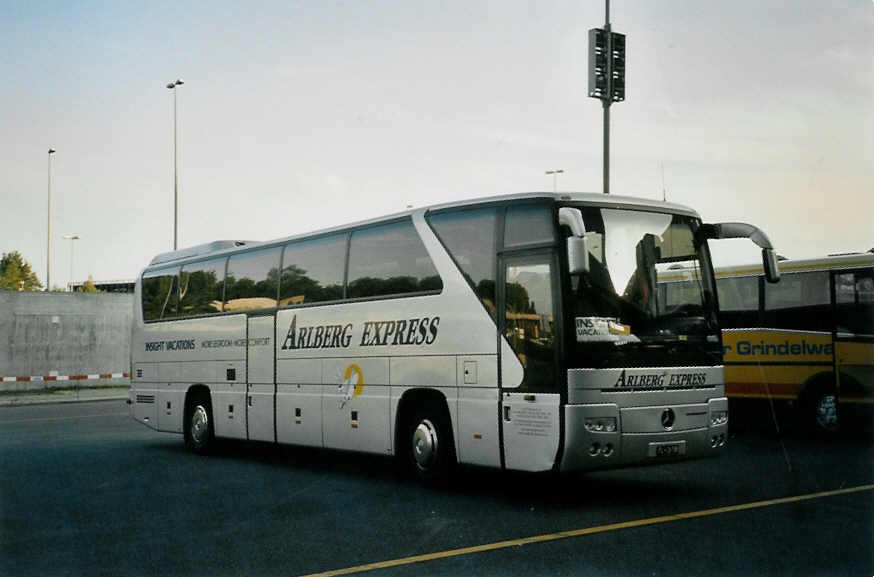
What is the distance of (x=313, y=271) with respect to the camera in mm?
14469

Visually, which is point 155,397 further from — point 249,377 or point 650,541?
point 650,541

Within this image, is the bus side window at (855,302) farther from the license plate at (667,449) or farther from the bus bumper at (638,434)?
the license plate at (667,449)

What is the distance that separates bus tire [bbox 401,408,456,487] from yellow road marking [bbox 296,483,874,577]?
2873 millimetres

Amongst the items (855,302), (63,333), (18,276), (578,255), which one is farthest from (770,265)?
(18,276)

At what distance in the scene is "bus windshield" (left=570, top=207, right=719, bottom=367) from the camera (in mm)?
10234

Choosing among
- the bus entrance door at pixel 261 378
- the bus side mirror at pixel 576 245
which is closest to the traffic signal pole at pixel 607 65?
the bus entrance door at pixel 261 378

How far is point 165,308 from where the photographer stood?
60.9ft

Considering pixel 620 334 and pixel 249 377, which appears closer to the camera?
pixel 620 334

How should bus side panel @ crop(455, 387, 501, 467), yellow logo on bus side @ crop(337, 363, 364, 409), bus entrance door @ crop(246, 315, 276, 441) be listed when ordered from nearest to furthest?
bus side panel @ crop(455, 387, 501, 467), yellow logo on bus side @ crop(337, 363, 364, 409), bus entrance door @ crop(246, 315, 276, 441)

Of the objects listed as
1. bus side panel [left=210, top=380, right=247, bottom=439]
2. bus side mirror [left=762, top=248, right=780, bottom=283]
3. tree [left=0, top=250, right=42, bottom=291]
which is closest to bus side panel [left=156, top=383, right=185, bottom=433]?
bus side panel [left=210, top=380, right=247, bottom=439]

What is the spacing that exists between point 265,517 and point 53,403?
24.1 m

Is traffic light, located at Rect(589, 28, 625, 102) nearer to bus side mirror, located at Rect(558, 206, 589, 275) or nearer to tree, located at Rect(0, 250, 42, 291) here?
bus side mirror, located at Rect(558, 206, 589, 275)

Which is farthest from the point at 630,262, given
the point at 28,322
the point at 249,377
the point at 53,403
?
the point at 28,322

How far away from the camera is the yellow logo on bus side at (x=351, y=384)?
13.2 m
